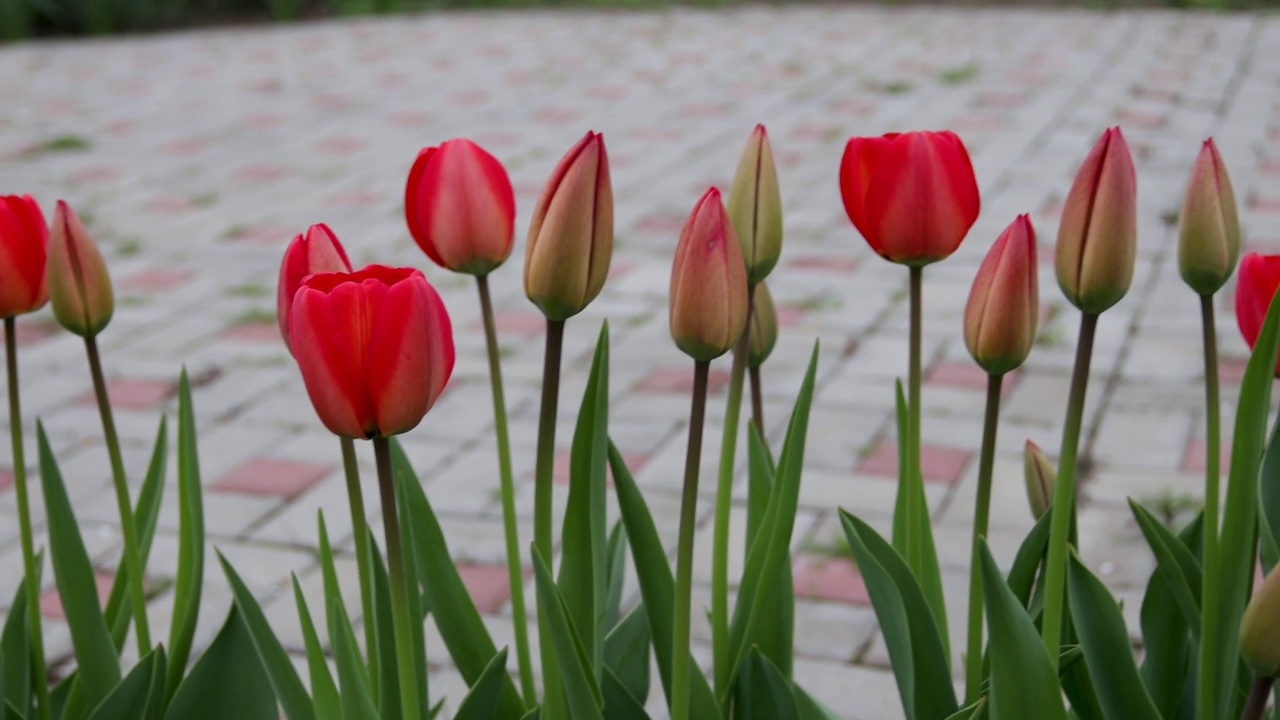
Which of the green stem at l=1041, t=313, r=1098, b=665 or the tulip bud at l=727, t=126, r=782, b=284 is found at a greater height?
the tulip bud at l=727, t=126, r=782, b=284

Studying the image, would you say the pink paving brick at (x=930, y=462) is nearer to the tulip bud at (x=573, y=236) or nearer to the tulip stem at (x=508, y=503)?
the tulip stem at (x=508, y=503)

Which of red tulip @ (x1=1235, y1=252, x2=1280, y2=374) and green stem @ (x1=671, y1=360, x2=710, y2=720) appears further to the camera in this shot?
red tulip @ (x1=1235, y1=252, x2=1280, y2=374)

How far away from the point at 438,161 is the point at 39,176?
5148mm

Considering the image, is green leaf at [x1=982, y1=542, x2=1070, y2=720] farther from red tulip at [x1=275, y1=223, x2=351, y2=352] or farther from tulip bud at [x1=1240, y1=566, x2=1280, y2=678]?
red tulip at [x1=275, y1=223, x2=351, y2=352]

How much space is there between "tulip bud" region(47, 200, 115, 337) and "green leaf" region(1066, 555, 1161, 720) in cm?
78

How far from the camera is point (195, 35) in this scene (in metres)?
10.5

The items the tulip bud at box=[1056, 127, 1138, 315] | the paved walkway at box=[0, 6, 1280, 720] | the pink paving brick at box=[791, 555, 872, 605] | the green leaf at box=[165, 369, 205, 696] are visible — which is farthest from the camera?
the paved walkway at box=[0, 6, 1280, 720]

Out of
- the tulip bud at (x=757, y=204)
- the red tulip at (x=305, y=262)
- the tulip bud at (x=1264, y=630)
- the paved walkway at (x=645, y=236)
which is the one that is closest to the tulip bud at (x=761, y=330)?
the tulip bud at (x=757, y=204)

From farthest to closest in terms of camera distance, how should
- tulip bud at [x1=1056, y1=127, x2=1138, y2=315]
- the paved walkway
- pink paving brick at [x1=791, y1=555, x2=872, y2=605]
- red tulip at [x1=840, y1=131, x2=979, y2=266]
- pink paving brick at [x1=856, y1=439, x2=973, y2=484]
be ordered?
pink paving brick at [x1=856, y1=439, x2=973, y2=484]
the paved walkway
pink paving brick at [x1=791, y1=555, x2=872, y2=605]
red tulip at [x1=840, y1=131, x2=979, y2=266]
tulip bud at [x1=1056, y1=127, x2=1138, y2=315]

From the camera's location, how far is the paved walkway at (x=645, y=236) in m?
2.71

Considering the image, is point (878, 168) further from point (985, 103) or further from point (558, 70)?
point (558, 70)

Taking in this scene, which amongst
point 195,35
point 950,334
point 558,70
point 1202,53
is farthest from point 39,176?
point 1202,53

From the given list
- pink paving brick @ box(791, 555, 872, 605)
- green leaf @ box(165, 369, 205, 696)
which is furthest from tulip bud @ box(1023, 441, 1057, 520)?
pink paving brick @ box(791, 555, 872, 605)

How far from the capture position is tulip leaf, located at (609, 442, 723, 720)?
3.84 feet
